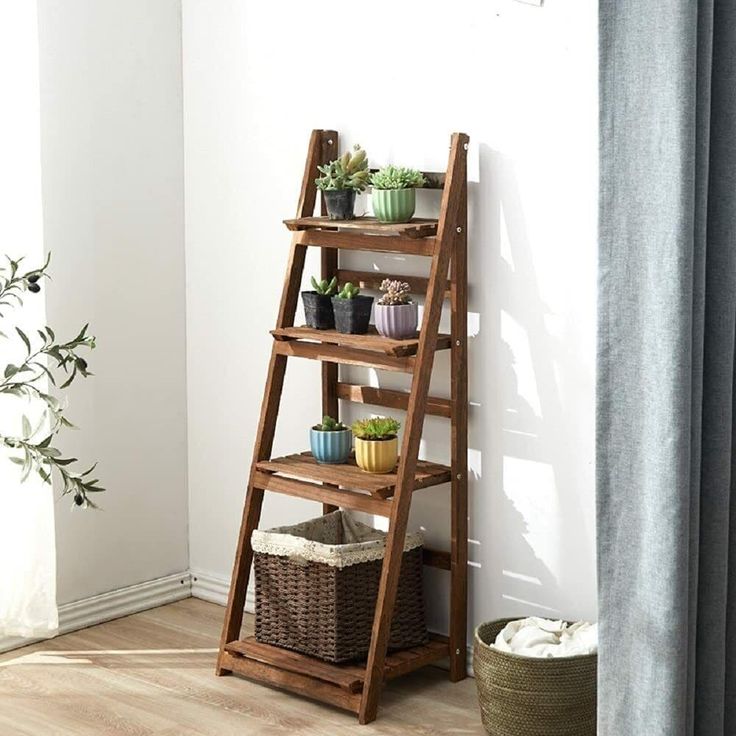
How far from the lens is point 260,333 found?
3527 millimetres

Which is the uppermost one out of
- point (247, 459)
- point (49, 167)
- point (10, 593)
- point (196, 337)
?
point (49, 167)

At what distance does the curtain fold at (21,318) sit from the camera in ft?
10.3

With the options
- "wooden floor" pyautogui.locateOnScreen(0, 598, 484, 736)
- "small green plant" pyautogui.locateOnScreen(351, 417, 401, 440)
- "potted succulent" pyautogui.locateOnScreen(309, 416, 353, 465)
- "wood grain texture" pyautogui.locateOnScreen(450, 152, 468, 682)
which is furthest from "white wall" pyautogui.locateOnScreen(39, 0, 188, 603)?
"wood grain texture" pyautogui.locateOnScreen(450, 152, 468, 682)

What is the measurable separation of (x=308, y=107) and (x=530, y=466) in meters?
1.14

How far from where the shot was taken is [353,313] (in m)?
2.98

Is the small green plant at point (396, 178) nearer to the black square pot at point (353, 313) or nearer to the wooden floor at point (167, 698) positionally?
the black square pot at point (353, 313)

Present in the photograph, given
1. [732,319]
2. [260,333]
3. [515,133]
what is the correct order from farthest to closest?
[260,333], [515,133], [732,319]

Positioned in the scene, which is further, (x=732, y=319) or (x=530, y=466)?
(x=530, y=466)

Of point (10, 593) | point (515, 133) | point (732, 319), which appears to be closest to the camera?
point (732, 319)

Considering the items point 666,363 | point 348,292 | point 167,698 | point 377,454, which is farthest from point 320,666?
point 666,363

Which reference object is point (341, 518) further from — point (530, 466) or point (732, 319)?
point (732, 319)

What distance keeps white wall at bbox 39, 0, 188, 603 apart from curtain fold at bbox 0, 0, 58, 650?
12cm

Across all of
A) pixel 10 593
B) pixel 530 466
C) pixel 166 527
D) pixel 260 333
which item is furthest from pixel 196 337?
pixel 530 466

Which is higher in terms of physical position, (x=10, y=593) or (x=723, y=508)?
(x=723, y=508)
